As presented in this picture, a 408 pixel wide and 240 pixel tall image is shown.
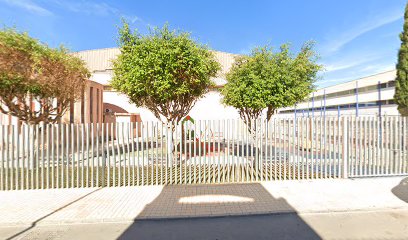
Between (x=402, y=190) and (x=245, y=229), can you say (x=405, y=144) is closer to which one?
(x=402, y=190)

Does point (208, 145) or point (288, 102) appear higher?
point (288, 102)

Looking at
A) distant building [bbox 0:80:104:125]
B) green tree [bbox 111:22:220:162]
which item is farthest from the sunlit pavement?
distant building [bbox 0:80:104:125]

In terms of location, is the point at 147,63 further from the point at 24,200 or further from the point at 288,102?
the point at 288,102

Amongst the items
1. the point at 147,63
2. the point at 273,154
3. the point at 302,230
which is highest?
the point at 147,63

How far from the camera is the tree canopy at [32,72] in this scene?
744 cm

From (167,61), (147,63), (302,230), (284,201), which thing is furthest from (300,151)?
(147,63)

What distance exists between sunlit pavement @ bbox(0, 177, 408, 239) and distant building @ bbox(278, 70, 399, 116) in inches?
536

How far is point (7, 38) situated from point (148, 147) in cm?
652

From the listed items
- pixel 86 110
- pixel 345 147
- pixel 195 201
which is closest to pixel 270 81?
pixel 345 147

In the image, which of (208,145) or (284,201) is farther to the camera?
(208,145)

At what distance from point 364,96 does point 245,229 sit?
33.3 m

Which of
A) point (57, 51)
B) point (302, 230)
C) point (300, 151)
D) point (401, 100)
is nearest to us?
point (302, 230)

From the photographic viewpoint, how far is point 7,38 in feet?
24.2

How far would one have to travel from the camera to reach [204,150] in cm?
680
